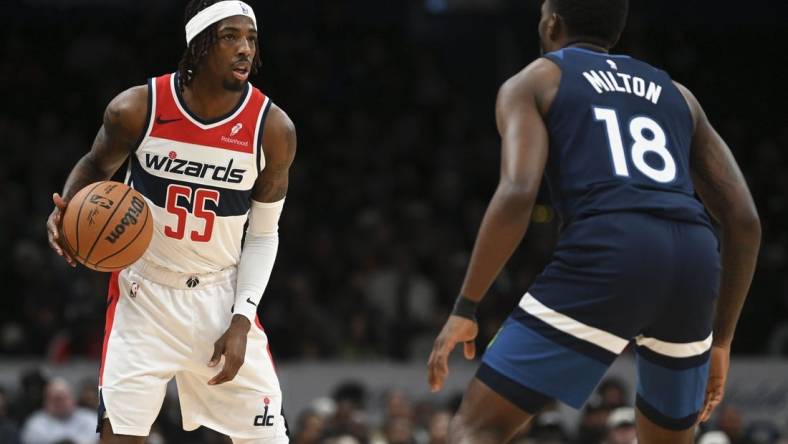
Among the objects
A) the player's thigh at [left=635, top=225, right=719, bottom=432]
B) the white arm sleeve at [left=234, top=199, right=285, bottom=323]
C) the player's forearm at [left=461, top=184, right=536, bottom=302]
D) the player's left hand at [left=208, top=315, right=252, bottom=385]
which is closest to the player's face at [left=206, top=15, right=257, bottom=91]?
the white arm sleeve at [left=234, top=199, right=285, bottom=323]

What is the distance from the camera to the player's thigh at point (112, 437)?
5.50 metres

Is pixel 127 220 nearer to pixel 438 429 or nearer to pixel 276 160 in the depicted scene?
pixel 276 160

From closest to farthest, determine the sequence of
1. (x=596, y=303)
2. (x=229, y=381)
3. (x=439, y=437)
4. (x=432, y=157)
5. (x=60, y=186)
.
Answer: (x=596, y=303) → (x=229, y=381) → (x=439, y=437) → (x=60, y=186) → (x=432, y=157)

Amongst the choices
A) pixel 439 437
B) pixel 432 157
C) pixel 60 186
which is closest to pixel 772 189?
pixel 432 157

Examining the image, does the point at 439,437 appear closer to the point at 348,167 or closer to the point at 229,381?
the point at 229,381

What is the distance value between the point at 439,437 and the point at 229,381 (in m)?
5.47

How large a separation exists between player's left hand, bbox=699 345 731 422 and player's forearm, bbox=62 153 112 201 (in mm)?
2881

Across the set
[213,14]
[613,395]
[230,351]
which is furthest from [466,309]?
[613,395]

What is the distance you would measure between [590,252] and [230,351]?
6.53 ft

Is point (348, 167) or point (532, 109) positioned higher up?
point (532, 109)

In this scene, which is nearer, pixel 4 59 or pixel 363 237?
pixel 363 237

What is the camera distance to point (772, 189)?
1778 cm

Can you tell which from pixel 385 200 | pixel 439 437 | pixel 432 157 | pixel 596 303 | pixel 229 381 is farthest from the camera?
pixel 432 157

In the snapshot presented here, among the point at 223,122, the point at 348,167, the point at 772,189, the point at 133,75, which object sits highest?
the point at 223,122
